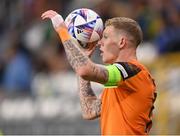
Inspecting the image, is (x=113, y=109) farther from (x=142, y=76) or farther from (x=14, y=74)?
(x=14, y=74)

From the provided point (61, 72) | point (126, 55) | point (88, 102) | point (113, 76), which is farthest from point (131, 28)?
point (61, 72)

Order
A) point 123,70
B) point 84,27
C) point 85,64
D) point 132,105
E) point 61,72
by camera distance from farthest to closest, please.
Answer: point 61,72, point 84,27, point 132,105, point 123,70, point 85,64

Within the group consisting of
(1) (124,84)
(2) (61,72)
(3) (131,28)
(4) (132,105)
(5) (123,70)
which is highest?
(2) (61,72)

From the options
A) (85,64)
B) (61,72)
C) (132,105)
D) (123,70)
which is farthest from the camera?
(61,72)

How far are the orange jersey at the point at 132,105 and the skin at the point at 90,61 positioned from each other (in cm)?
17

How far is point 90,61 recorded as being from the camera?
739cm

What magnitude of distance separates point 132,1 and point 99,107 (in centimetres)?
715

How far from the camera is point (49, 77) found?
611 inches

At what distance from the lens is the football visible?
26.6ft

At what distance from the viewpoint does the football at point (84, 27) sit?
8.11 meters

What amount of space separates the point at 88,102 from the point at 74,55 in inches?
46.8

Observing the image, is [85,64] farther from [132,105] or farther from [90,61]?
[132,105]

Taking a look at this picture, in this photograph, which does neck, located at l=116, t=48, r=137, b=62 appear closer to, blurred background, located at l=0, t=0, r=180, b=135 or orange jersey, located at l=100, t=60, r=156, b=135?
orange jersey, located at l=100, t=60, r=156, b=135

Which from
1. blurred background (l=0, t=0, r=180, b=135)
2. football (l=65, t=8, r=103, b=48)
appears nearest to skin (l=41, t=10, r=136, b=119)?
football (l=65, t=8, r=103, b=48)
